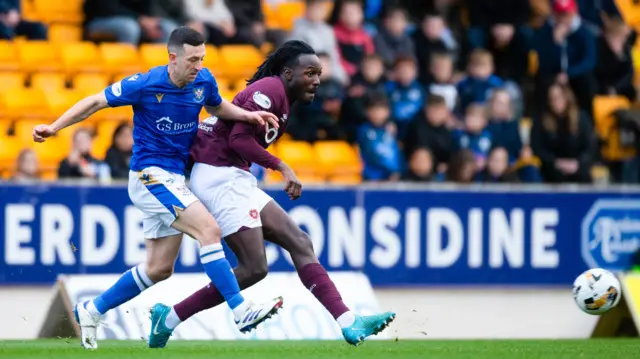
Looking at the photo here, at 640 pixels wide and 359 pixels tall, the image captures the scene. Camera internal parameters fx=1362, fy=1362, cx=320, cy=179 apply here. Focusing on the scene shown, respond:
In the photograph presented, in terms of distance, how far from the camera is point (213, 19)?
50.6 feet

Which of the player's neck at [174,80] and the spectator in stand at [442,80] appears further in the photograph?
the spectator in stand at [442,80]

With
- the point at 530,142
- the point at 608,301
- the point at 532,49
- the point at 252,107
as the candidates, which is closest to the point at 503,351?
the point at 608,301

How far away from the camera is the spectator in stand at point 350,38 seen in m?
15.4

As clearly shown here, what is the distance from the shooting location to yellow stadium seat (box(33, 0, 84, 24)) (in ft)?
50.2

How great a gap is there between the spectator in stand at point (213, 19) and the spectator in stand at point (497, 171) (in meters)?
3.36

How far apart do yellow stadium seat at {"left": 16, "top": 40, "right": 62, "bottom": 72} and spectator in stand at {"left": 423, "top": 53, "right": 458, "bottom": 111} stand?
13.7 ft

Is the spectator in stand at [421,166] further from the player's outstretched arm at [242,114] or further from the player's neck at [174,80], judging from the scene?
the player's neck at [174,80]

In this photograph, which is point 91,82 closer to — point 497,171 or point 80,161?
point 80,161

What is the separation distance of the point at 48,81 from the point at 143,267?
20.7 feet

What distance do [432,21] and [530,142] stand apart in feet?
6.96

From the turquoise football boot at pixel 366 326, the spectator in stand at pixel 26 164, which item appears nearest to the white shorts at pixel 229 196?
the turquoise football boot at pixel 366 326

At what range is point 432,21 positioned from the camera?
16094 millimetres

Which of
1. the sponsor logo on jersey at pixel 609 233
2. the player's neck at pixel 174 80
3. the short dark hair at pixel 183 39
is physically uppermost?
the short dark hair at pixel 183 39

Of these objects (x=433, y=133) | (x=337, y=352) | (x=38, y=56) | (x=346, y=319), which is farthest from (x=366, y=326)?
(x=38, y=56)
